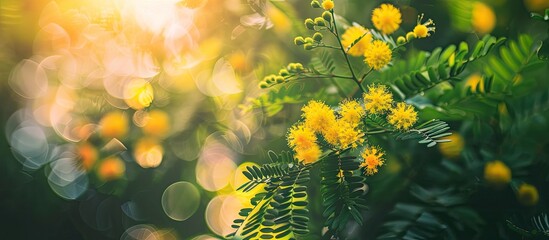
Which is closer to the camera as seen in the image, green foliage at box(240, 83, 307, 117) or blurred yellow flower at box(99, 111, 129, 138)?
green foliage at box(240, 83, 307, 117)

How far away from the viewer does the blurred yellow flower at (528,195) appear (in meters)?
0.69

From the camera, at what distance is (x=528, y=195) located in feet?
2.26

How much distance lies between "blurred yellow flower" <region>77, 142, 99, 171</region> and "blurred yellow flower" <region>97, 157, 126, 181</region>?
22 millimetres

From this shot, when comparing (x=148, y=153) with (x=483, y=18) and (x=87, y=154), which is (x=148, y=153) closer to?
(x=87, y=154)

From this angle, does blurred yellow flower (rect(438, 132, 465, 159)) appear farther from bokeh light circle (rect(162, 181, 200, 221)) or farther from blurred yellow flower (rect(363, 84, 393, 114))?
bokeh light circle (rect(162, 181, 200, 221))

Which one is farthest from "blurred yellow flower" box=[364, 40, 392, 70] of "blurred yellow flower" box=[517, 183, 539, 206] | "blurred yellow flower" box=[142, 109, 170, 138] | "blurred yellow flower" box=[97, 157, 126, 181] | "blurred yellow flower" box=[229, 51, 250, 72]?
"blurred yellow flower" box=[97, 157, 126, 181]

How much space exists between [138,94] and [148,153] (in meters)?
0.12

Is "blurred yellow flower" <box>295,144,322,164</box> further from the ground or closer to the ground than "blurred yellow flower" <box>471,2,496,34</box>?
closer to the ground

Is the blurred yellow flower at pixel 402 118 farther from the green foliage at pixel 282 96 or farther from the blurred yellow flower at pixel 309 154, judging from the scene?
the green foliage at pixel 282 96

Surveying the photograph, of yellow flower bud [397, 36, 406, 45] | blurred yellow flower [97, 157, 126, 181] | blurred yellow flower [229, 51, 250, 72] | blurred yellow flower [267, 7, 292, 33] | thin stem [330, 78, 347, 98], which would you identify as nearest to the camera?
yellow flower bud [397, 36, 406, 45]

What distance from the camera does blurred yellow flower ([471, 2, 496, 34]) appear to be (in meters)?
0.85

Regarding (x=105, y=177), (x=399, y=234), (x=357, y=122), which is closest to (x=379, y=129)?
(x=357, y=122)

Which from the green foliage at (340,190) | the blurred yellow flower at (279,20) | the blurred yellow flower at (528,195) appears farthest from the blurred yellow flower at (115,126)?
the blurred yellow flower at (528,195)

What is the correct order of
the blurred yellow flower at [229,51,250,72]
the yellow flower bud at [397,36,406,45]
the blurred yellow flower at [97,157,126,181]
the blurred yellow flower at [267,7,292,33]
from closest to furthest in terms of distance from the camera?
the yellow flower bud at [397,36,406,45] < the blurred yellow flower at [267,7,292,33] < the blurred yellow flower at [229,51,250,72] < the blurred yellow flower at [97,157,126,181]
